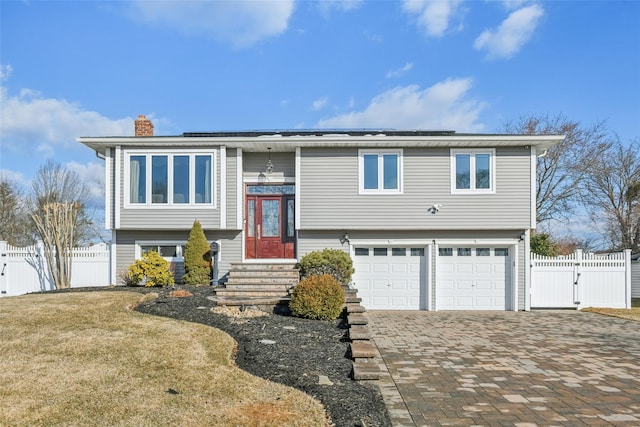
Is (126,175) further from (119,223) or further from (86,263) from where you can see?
(86,263)

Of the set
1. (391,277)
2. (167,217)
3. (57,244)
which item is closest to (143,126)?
(167,217)

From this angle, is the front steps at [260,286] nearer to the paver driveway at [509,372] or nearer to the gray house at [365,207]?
the gray house at [365,207]

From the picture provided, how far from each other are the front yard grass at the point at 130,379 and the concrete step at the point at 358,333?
7.12 feet

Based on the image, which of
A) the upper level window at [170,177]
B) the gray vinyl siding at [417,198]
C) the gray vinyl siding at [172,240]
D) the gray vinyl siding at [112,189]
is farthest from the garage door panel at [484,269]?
the gray vinyl siding at [112,189]

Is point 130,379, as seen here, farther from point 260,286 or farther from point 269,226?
point 269,226

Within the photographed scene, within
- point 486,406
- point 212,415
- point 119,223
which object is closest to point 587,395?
point 486,406

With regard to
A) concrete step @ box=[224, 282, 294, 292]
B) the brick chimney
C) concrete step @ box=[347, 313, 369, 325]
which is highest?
the brick chimney

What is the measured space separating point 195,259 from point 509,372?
9.38m

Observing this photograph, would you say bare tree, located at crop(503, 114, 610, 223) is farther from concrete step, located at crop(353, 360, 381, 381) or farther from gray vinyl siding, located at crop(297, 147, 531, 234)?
concrete step, located at crop(353, 360, 381, 381)

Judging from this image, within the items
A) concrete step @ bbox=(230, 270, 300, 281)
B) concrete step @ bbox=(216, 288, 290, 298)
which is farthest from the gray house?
concrete step @ bbox=(216, 288, 290, 298)

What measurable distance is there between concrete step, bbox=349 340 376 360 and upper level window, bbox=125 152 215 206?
317 inches

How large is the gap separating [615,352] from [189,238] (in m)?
11.0

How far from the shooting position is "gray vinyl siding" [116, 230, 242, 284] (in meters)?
14.0

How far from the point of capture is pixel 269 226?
1445 cm
